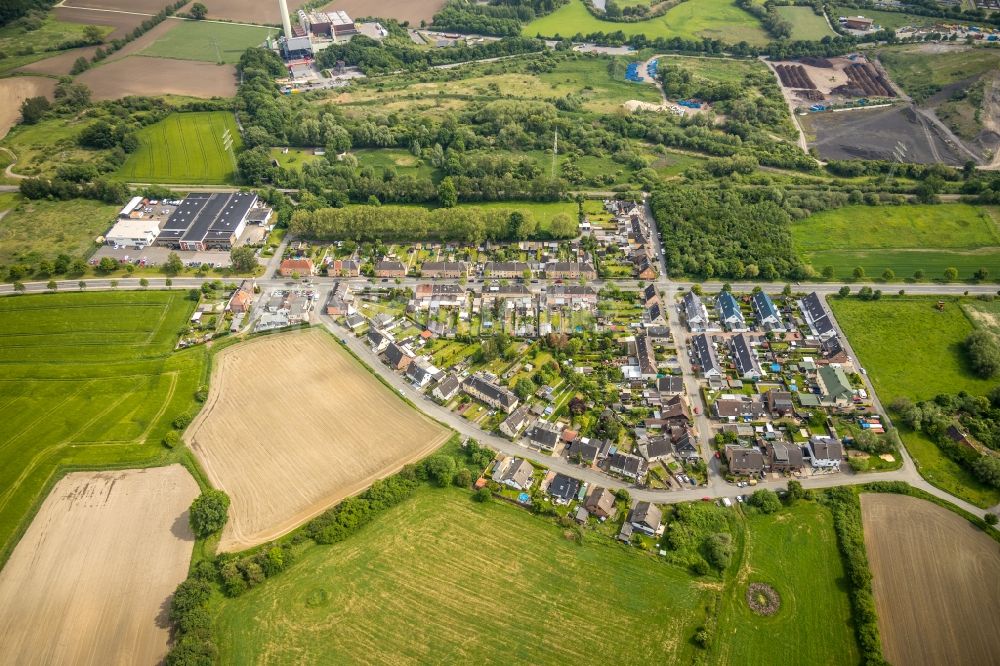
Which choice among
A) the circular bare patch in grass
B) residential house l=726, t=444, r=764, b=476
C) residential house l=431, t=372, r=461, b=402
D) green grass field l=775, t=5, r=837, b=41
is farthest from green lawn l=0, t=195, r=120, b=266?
green grass field l=775, t=5, r=837, b=41

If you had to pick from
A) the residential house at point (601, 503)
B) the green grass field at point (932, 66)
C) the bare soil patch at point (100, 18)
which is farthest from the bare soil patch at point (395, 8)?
the residential house at point (601, 503)

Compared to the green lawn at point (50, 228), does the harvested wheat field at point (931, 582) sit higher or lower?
lower

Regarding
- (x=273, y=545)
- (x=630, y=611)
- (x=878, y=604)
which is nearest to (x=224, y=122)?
(x=273, y=545)

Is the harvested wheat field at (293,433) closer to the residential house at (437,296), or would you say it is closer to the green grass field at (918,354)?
the residential house at (437,296)

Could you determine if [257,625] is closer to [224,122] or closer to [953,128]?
[224,122]

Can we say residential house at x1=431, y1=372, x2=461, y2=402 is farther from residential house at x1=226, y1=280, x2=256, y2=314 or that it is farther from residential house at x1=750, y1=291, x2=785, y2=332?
residential house at x1=750, y1=291, x2=785, y2=332

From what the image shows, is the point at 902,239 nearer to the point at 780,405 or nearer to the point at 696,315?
the point at 696,315

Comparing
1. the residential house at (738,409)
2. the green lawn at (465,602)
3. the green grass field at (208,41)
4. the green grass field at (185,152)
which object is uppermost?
the green grass field at (208,41)
